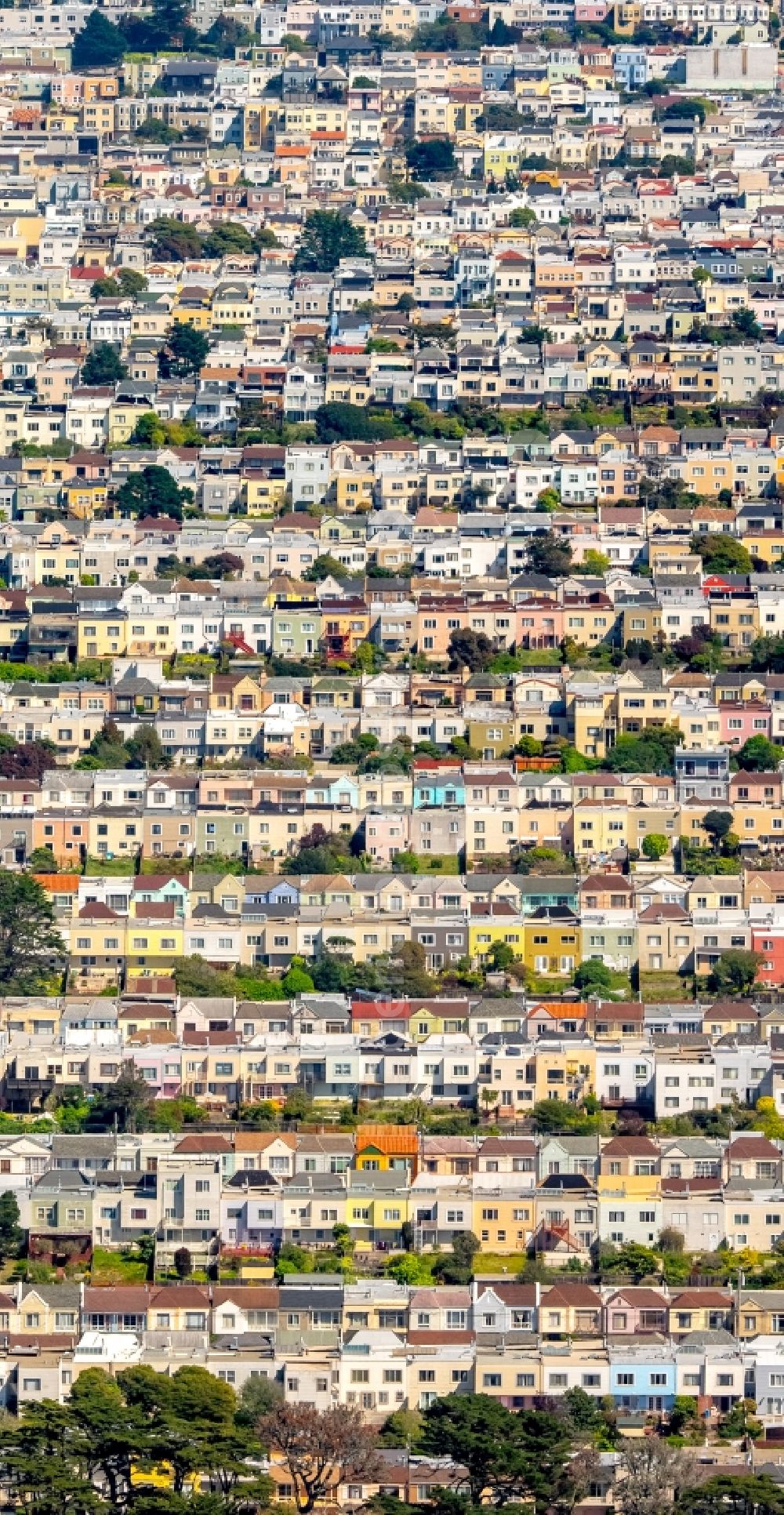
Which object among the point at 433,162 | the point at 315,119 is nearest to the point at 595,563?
the point at 433,162

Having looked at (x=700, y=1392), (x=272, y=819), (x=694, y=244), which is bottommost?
(x=700, y=1392)

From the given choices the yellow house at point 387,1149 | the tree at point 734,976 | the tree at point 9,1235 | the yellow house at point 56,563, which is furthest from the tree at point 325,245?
the tree at point 9,1235

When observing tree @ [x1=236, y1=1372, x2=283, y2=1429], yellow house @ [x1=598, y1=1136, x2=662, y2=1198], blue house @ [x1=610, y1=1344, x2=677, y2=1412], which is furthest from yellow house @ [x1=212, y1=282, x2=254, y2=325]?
tree @ [x1=236, y1=1372, x2=283, y2=1429]

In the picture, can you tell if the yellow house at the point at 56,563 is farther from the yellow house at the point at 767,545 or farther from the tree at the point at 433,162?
the tree at the point at 433,162

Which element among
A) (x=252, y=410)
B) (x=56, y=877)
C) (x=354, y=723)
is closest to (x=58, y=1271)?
(x=56, y=877)

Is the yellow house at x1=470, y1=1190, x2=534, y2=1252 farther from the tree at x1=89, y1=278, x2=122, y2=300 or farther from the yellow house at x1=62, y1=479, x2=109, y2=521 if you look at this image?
the tree at x1=89, y1=278, x2=122, y2=300

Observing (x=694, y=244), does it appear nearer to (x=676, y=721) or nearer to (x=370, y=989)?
(x=676, y=721)
